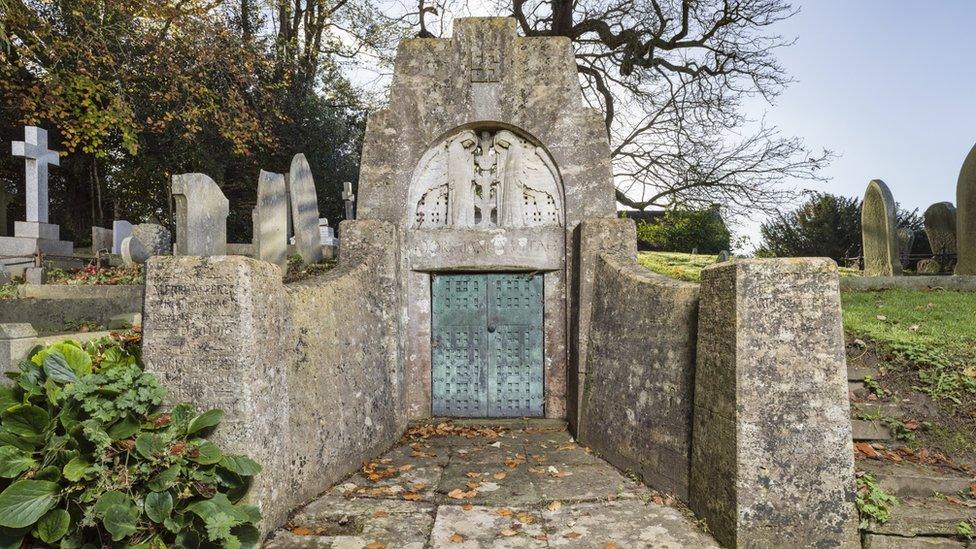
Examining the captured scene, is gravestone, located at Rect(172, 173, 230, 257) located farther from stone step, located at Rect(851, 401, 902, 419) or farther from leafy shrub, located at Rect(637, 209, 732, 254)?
leafy shrub, located at Rect(637, 209, 732, 254)

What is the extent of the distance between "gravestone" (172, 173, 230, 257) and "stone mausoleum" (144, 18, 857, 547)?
3.00m

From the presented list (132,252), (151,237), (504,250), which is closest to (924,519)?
(504,250)

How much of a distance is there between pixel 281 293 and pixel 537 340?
3302 millimetres

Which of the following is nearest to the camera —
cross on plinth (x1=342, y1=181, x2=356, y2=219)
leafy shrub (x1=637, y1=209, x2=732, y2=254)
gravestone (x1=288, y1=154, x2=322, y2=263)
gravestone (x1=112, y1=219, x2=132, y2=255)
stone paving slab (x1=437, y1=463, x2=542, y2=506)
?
stone paving slab (x1=437, y1=463, x2=542, y2=506)

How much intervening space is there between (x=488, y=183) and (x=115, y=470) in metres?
4.54

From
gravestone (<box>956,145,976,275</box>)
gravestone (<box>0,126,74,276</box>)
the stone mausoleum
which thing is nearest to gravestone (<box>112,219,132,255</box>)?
gravestone (<box>0,126,74,276</box>)

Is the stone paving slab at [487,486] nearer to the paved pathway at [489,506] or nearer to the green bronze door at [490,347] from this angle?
the paved pathway at [489,506]

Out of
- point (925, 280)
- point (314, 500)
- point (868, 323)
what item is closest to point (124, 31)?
point (314, 500)

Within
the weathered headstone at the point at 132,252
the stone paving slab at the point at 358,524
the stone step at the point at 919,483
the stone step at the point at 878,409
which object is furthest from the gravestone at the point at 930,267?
the weathered headstone at the point at 132,252

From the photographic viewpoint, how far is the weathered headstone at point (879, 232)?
10.8m

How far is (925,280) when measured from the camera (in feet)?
31.4

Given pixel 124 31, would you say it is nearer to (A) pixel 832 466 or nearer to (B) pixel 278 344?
(B) pixel 278 344

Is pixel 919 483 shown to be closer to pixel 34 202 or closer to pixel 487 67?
pixel 487 67

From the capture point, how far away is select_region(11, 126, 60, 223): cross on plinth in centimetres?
1197
